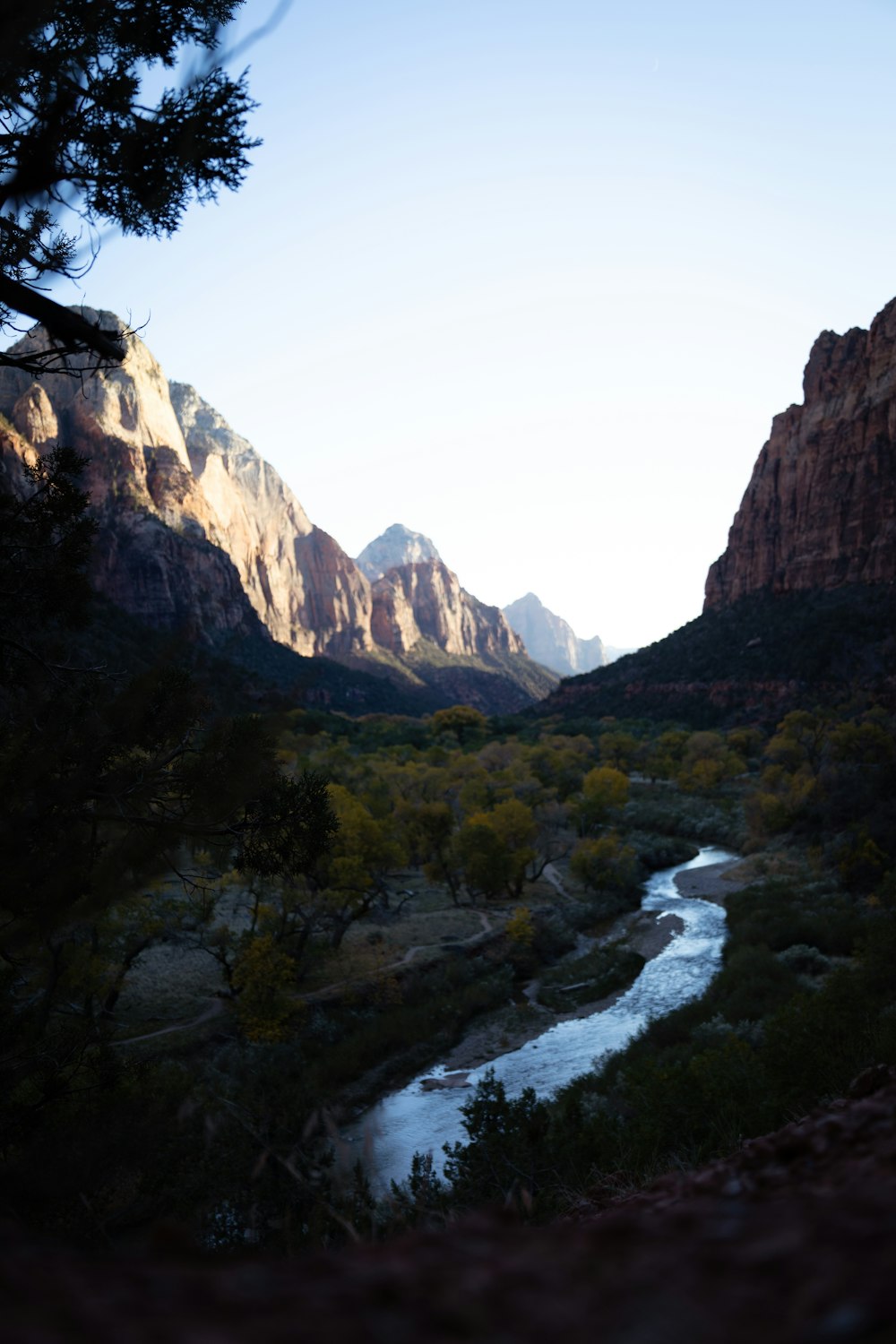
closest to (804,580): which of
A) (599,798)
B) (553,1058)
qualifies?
(599,798)

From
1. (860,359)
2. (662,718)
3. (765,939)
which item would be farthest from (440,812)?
(860,359)

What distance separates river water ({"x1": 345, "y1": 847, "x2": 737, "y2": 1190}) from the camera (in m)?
14.6

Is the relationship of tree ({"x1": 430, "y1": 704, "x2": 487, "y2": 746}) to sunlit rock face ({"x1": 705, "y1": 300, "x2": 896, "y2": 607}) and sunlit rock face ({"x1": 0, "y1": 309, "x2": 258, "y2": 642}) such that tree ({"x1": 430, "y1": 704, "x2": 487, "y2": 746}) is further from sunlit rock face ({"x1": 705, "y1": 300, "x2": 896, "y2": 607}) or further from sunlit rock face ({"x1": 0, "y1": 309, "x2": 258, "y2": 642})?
sunlit rock face ({"x1": 705, "y1": 300, "x2": 896, "y2": 607})

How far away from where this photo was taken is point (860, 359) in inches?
3388

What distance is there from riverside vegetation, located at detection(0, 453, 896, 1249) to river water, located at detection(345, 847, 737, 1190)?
1.02m

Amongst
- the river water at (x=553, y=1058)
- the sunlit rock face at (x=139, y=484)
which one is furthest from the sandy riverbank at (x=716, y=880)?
the sunlit rock face at (x=139, y=484)

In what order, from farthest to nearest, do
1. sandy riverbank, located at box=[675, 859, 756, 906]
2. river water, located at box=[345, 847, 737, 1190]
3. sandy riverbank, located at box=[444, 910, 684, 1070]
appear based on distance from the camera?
sandy riverbank, located at box=[675, 859, 756, 906] → sandy riverbank, located at box=[444, 910, 684, 1070] → river water, located at box=[345, 847, 737, 1190]

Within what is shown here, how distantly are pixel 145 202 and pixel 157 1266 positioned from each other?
6.22 metres

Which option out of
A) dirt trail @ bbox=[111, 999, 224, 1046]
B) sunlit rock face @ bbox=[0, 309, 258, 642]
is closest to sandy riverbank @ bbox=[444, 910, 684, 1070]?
dirt trail @ bbox=[111, 999, 224, 1046]

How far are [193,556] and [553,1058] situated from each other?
284 ft

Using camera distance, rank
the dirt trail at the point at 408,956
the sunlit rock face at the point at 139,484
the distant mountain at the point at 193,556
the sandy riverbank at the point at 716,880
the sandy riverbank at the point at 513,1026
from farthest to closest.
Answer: the sunlit rock face at the point at 139,484
the sandy riverbank at the point at 716,880
the dirt trail at the point at 408,956
the sandy riverbank at the point at 513,1026
the distant mountain at the point at 193,556

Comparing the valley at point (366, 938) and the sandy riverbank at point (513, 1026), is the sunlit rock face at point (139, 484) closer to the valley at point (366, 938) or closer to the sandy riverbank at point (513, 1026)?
the valley at point (366, 938)

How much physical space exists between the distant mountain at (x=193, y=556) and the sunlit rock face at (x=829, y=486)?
184 feet

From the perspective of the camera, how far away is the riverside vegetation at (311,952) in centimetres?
610
